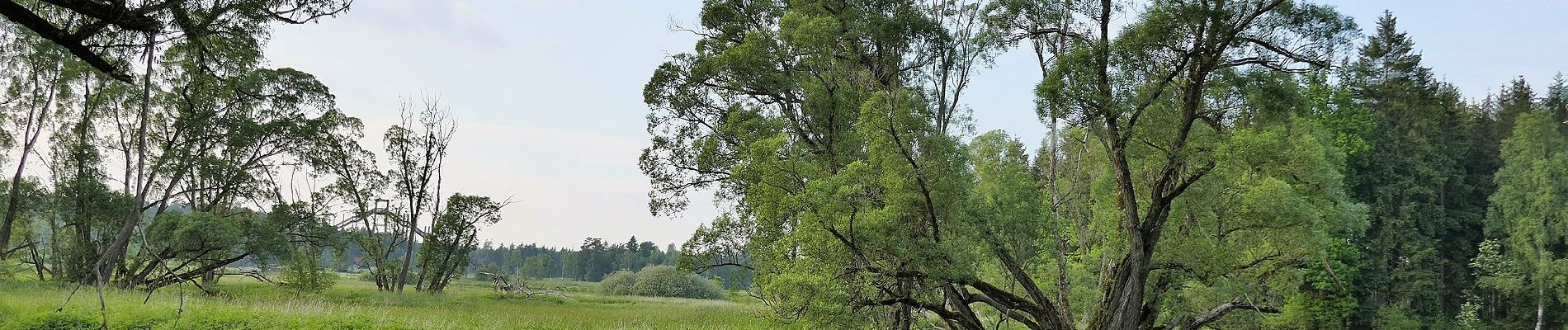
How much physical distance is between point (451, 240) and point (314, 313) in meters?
12.8

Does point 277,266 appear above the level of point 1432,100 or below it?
below

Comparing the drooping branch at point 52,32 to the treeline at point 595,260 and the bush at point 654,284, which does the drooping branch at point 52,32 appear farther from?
the treeline at point 595,260

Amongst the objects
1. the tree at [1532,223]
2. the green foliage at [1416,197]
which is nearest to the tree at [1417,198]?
the green foliage at [1416,197]

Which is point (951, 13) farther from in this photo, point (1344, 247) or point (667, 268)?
point (667, 268)

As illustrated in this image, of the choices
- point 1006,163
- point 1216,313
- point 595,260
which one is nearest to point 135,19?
point 1006,163

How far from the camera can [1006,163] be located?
52.4 feet

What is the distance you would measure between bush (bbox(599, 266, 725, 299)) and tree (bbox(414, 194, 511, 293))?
13.3m

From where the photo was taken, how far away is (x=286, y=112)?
23391mm

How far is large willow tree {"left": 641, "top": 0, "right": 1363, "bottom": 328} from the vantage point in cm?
1177

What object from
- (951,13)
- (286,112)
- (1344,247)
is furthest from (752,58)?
(1344,247)

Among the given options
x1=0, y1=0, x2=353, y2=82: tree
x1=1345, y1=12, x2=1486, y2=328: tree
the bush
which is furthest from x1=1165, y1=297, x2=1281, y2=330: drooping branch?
the bush

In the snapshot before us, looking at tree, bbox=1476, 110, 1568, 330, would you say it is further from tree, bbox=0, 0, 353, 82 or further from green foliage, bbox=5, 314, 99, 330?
green foliage, bbox=5, 314, 99, 330

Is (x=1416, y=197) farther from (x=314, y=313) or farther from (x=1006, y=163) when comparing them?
(x=314, y=313)

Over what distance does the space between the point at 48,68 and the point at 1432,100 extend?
4354cm
